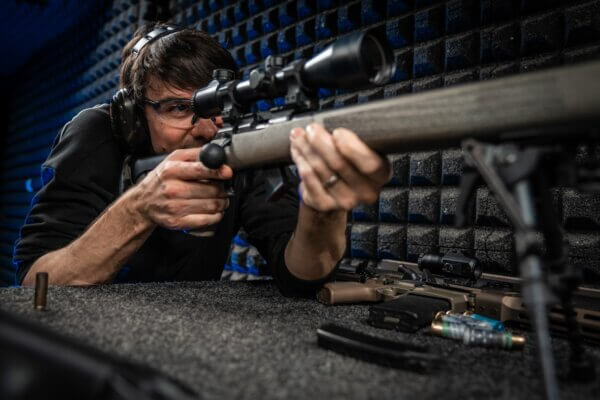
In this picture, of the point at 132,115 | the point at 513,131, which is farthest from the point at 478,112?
the point at 132,115

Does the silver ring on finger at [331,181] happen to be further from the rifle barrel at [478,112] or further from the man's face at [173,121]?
the man's face at [173,121]

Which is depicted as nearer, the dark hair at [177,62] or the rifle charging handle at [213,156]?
the rifle charging handle at [213,156]

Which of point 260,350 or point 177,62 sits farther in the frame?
point 177,62

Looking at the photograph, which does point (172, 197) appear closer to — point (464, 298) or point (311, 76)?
point (311, 76)

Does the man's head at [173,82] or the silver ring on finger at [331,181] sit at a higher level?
the man's head at [173,82]

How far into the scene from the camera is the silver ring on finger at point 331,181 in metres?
0.79

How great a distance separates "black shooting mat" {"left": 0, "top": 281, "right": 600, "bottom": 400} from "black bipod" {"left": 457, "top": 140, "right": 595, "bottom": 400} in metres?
0.11

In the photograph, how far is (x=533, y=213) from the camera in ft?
1.65

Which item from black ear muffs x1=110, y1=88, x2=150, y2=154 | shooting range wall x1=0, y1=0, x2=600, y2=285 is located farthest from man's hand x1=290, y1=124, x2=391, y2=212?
black ear muffs x1=110, y1=88, x2=150, y2=154

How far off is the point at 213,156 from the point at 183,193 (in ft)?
0.45

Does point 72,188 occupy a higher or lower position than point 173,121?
lower

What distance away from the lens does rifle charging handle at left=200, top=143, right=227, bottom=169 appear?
0.95m

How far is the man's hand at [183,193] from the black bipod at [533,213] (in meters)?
0.58

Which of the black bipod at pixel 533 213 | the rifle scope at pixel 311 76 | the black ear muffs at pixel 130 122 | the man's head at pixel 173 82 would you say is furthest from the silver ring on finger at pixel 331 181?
the black ear muffs at pixel 130 122
